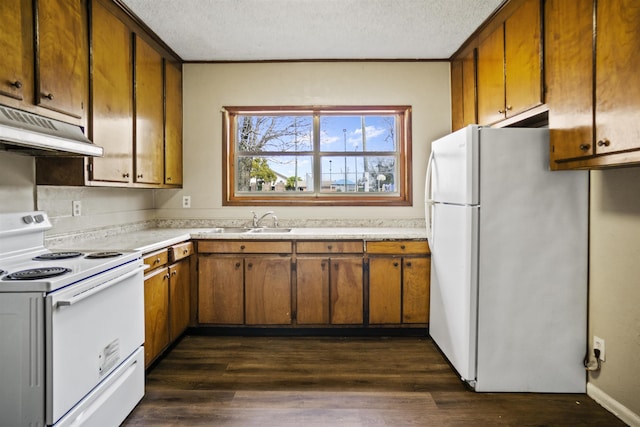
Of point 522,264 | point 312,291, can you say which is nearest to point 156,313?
point 312,291

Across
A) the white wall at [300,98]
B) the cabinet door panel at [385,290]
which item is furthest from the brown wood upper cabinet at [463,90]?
the cabinet door panel at [385,290]

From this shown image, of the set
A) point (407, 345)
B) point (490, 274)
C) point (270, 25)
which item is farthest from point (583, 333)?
A: point (270, 25)

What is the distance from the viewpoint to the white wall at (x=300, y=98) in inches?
139

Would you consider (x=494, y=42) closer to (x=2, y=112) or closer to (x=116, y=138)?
(x=116, y=138)

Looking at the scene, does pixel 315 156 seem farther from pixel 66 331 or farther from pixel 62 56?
pixel 66 331

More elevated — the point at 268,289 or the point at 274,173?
the point at 274,173

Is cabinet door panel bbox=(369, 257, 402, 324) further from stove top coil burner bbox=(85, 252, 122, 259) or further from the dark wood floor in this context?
stove top coil burner bbox=(85, 252, 122, 259)

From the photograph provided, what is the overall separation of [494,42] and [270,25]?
5.55 feet

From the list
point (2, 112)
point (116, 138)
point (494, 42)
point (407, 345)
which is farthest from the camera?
point (407, 345)

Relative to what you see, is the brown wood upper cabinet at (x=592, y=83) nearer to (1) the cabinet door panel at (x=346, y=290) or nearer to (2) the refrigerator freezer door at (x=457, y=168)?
(2) the refrigerator freezer door at (x=457, y=168)

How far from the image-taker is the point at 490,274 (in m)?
2.18

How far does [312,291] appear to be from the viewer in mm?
3041

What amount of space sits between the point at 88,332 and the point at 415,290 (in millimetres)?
2307

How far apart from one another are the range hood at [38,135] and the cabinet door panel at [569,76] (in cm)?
251
